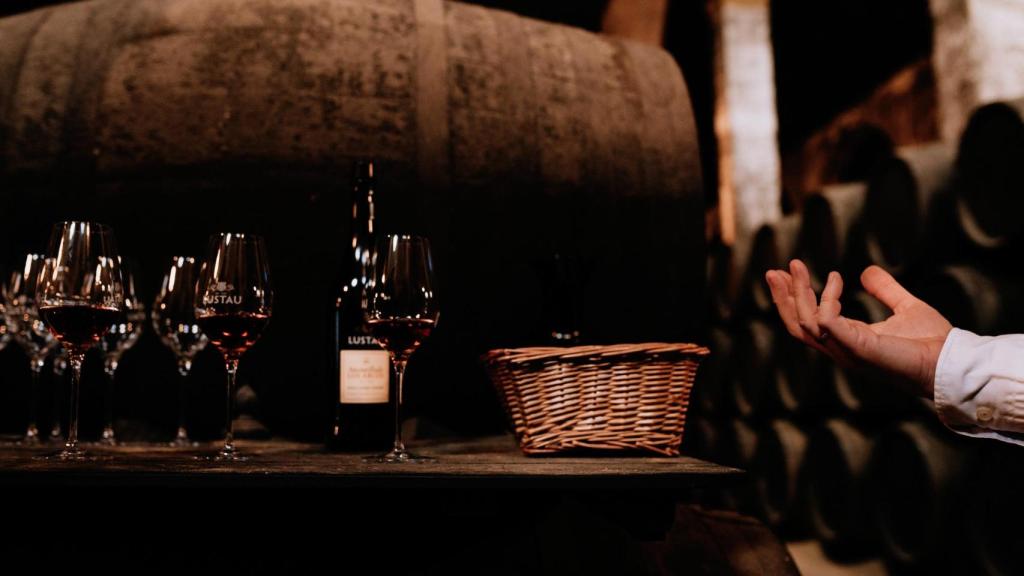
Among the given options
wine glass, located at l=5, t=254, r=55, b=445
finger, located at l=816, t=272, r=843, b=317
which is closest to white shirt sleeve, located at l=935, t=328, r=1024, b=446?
finger, located at l=816, t=272, r=843, b=317

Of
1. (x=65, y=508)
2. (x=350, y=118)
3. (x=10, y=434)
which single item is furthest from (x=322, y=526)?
(x=10, y=434)

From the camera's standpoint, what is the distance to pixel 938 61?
9.18 ft

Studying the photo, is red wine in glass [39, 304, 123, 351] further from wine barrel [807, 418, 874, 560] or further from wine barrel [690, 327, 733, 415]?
wine barrel [690, 327, 733, 415]

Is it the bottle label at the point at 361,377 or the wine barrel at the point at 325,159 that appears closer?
the bottle label at the point at 361,377

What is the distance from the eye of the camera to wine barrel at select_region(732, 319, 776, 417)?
2.72 metres

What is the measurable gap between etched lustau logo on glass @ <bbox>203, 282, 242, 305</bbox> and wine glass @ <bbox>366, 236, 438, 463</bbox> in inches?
6.8

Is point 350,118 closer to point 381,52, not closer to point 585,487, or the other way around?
point 381,52

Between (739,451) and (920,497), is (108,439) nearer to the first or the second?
(920,497)

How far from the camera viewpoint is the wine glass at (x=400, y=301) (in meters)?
1.08

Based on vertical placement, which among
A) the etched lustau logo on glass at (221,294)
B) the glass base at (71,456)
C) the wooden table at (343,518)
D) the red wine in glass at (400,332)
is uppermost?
the etched lustau logo on glass at (221,294)

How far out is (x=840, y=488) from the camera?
7.41 ft

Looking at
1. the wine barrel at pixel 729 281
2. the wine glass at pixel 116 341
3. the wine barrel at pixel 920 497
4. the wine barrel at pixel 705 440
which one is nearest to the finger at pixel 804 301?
the wine glass at pixel 116 341

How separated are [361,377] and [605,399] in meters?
0.36

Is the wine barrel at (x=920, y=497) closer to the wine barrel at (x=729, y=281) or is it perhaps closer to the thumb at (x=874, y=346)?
the wine barrel at (x=729, y=281)
